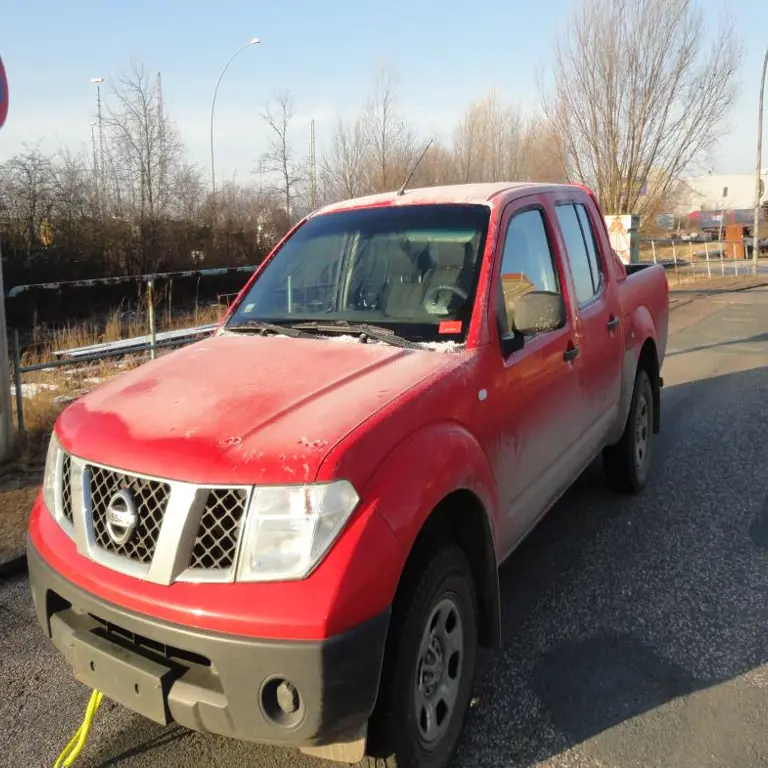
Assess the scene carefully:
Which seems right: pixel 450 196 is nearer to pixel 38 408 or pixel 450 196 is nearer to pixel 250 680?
pixel 250 680

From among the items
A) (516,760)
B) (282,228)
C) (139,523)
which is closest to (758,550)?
(516,760)

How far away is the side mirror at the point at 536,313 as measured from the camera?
9.71 ft

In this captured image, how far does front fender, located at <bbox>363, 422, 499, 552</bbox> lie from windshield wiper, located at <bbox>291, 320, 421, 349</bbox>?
506mm

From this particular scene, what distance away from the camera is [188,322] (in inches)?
580

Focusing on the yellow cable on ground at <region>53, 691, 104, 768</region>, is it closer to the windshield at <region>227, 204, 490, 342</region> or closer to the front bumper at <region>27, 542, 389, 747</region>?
the front bumper at <region>27, 542, 389, 747</region>

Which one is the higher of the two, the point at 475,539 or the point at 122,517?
the point at 122,517

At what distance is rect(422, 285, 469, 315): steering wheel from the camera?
3024 mm

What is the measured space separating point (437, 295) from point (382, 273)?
388 mm

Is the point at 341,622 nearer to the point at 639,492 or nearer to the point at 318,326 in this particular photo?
the point at 318,326

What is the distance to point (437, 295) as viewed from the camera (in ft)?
10.2

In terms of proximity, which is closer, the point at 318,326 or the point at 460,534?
the point at 460,534

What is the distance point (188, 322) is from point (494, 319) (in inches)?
498

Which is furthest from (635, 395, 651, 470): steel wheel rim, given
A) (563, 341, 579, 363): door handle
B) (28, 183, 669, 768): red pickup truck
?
(28, 183, 669, 768): red pickup truck

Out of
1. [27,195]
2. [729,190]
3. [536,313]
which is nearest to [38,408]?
[536,313]
